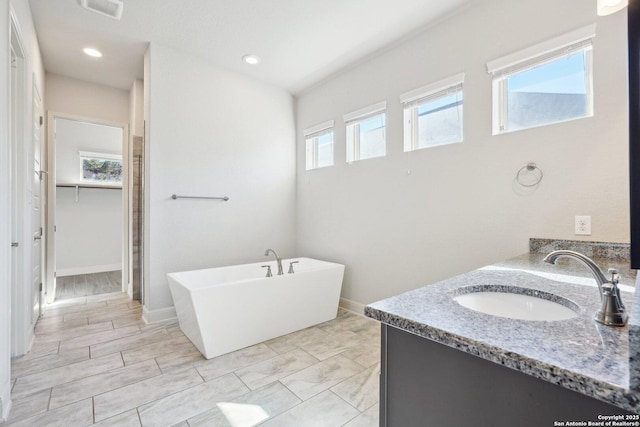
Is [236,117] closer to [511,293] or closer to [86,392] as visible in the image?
[86,392]

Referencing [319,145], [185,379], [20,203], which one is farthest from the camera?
[319,145]

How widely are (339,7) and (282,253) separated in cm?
277

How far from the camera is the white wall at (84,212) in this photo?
5215mm

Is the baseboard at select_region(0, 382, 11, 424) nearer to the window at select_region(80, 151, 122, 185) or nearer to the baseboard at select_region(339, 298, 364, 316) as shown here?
the baseboard at select_region(339, 298, 364, 316)

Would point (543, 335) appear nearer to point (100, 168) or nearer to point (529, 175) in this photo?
point (529, 175)

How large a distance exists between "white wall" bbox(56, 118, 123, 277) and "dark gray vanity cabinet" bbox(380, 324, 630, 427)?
623 centimetres

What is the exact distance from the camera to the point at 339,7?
2322 mm

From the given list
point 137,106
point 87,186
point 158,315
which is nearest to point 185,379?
point 158,315

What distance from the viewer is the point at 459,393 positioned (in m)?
0.69

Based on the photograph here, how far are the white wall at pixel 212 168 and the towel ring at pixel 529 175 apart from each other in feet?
8.77

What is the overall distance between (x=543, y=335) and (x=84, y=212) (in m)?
6.83

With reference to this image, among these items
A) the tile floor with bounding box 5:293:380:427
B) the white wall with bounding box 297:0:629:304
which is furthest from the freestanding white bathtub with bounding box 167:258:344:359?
Result: the white wall with bounding box 297:0:629:304

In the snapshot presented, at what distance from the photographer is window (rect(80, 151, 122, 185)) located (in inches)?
214

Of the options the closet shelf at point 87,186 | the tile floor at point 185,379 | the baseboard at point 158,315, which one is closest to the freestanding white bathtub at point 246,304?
the tile floor at point 185,379
